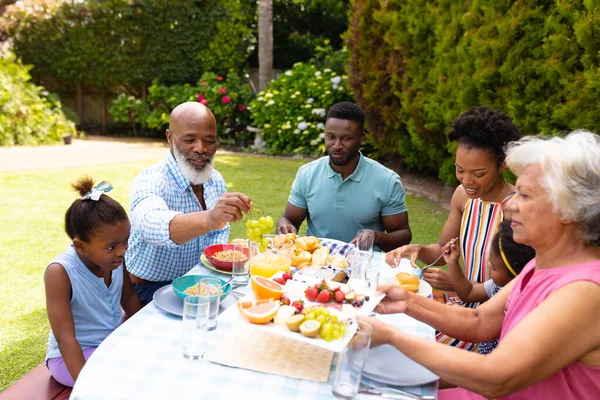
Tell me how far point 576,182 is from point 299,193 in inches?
106

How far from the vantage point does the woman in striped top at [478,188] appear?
120 inches

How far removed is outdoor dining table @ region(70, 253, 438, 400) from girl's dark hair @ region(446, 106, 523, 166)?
1744mm

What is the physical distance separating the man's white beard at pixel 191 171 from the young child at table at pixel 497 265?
172cm

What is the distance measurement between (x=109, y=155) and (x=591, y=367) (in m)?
12.2

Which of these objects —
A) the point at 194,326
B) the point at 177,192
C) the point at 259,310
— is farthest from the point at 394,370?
the point at 177,192

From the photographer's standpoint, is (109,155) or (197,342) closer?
(197,342)

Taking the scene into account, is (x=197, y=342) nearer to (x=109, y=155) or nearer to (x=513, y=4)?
(x=513, y=4)

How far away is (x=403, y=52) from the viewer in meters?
8.62

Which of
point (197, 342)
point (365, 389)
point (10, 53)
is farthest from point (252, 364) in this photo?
point (10, 53)

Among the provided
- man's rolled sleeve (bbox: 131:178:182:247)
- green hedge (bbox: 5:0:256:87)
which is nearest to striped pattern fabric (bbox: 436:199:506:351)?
man's rolled sleeve (bbox: 131:178:182:247)

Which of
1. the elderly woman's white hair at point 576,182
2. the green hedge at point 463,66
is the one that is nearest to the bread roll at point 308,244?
the elderly woman's white hair at point 576,182

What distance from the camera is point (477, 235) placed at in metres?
3.21

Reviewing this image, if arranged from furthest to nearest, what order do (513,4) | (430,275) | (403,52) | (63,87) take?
1. (63,87)
2. (403,52)
3. (513,4)
4. (430,275)

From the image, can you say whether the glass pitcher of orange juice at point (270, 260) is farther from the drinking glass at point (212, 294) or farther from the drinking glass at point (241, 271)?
the drinking glass at point (212, 294)
